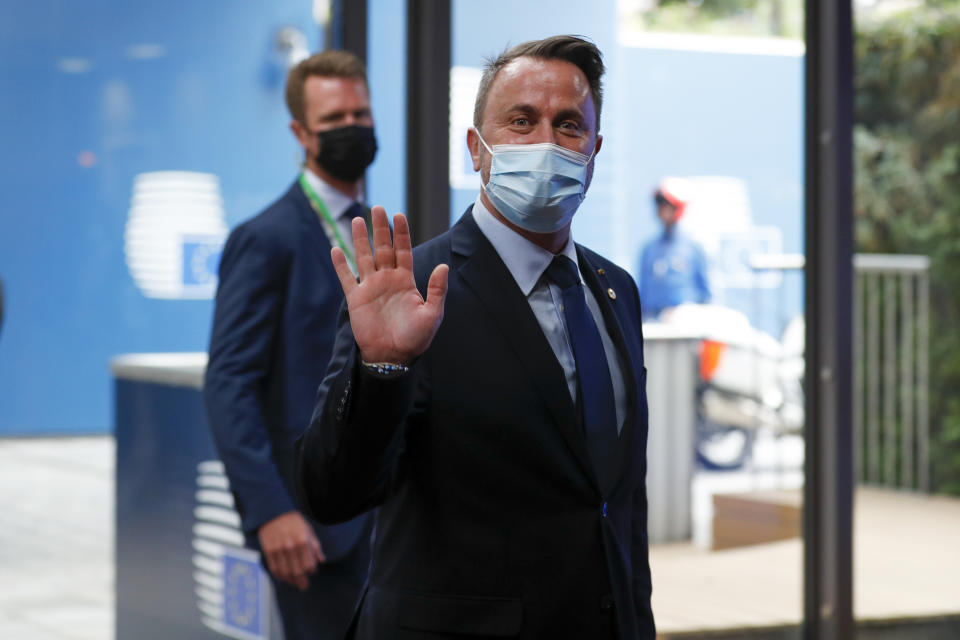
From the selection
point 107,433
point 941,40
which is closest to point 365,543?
point 107,433

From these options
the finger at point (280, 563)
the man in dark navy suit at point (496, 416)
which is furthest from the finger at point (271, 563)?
the man in dark navy suit at point (496, 416)

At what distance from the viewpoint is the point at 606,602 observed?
76.5 inches

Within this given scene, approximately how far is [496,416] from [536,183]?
0.34 meters

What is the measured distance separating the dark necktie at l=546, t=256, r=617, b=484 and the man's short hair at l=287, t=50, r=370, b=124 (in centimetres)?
133

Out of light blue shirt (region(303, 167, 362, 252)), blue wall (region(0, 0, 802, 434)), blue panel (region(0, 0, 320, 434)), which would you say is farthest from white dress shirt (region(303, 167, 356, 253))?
blue panel (region(0, 0, 320, 434))

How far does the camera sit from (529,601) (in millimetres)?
1897

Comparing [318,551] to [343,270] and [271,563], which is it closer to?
[271,563]

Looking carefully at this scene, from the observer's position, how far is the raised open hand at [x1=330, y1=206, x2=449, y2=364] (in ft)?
5.81

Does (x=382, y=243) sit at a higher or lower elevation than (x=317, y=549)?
higher

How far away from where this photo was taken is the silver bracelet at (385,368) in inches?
69.3

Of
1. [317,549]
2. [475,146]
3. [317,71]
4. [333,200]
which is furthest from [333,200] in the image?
[475,146]

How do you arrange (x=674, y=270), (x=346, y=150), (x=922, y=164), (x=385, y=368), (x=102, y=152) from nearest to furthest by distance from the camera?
(x=385, y=368) < (x=346, y=150) < (x=102, y=152) < (x=674, y=270) < (x=922, y=164)

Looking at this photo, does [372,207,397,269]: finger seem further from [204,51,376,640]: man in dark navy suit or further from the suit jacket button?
A: [204,51,376,640]: man in dark navy suit

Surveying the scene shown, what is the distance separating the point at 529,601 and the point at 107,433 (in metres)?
2.82
